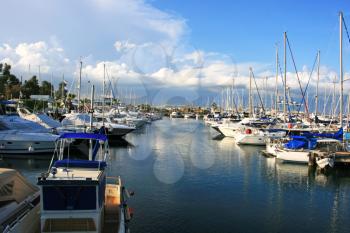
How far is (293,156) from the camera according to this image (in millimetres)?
44969

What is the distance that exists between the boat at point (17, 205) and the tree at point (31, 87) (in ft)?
401

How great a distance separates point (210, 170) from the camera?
41906 mm

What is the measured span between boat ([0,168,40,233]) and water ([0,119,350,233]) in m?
6.45

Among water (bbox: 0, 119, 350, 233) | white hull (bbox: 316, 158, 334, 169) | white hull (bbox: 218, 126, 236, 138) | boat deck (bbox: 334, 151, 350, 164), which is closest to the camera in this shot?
water (bbox: 0, 119, 350, 233)

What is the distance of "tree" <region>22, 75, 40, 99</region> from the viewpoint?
134150 millimetres

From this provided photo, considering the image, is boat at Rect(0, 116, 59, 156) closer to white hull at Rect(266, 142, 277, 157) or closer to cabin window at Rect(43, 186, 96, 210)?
white hull at Rect(266, 142, 277, 157)

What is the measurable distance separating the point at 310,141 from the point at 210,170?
46.3 ft

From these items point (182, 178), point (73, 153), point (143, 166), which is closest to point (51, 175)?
point (182, 178)

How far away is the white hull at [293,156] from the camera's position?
4403 centimetres

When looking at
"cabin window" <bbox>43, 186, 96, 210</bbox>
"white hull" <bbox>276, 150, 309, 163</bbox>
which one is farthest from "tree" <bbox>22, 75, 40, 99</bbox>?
"cabin window" <bbox>43, 186, 96, 210</bbox>

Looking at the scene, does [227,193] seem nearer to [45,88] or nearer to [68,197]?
[68,197]

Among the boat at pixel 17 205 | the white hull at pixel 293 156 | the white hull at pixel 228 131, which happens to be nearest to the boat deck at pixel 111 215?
the boat at pixel 17 205

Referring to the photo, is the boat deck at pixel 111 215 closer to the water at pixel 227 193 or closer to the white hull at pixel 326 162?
the water at pixel 227 193

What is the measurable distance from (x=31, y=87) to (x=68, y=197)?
136 meters
